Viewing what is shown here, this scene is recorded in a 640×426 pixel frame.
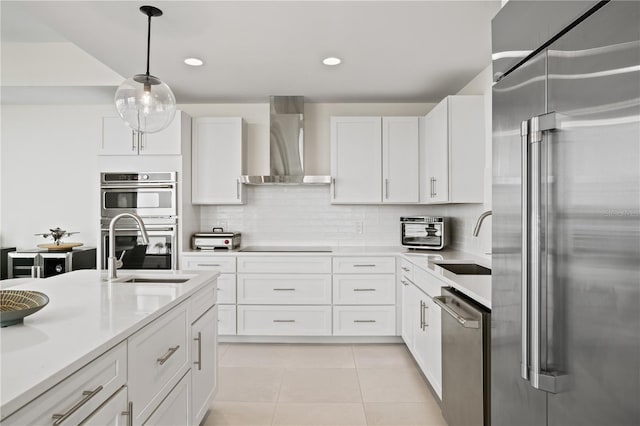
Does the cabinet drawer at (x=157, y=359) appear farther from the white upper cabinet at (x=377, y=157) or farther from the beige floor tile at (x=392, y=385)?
the white upper cabinet at (x=377, y=157)

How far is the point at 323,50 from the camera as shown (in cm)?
296

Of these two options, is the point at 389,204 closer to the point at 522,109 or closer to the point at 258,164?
the point at 258,164

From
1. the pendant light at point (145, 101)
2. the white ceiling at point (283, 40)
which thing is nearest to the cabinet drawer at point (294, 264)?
the white ceiling at point (283, 40)

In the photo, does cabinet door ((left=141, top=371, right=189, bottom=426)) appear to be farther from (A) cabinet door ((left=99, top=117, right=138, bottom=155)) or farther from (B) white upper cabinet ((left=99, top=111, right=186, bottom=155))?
(A) cabinet door ((left=99, top=117, right=138, bottom=155))

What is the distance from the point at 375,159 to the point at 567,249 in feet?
10.4

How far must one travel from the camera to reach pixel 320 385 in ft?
9.82

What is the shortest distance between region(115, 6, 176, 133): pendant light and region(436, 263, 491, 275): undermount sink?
2147 mm

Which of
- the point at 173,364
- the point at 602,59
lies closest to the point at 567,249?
the point at 602,59

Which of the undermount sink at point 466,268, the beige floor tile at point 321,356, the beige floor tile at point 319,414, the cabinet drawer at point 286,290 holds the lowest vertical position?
the beige floor tile at point 319,414

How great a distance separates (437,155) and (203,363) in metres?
2.59

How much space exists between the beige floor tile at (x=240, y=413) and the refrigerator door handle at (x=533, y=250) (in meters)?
1.87

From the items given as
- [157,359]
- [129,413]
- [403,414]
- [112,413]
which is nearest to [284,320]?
[403,414]

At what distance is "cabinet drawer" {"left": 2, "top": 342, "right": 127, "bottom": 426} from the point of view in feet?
2.98

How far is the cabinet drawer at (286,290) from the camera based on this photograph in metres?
3.86
